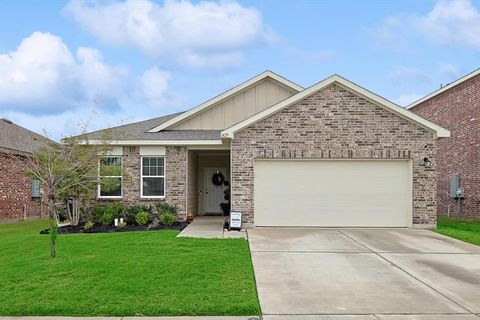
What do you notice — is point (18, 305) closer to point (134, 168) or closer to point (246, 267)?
point (246, 267)

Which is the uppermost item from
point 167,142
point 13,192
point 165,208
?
Answer: point 167,142

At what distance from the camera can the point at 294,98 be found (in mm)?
14383

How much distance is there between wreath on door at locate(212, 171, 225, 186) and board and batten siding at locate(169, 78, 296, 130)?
2.70 m

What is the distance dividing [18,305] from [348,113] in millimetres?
11347

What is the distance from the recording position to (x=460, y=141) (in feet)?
66.7

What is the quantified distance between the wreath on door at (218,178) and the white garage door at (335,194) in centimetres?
588

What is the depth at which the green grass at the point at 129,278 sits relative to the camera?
600 cm

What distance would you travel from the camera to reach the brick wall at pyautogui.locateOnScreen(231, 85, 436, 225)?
47.5 ft

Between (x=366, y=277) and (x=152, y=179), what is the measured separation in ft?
33.5

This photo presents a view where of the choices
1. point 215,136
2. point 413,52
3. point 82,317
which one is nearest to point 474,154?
point 413,52

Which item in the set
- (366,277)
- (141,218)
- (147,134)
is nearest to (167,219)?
(141,218)

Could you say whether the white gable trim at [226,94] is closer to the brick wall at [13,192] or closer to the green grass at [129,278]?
the brick wall at [13,192]

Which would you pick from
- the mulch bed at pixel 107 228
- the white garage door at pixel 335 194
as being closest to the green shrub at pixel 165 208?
the mulch bed at pixel 107 228

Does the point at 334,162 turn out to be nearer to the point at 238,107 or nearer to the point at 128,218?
the point at 238,107
